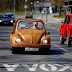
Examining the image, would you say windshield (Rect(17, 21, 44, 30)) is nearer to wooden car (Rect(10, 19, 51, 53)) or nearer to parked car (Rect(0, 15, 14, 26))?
wooden car (Rect(10, 19, 51, 53))

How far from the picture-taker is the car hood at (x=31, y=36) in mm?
15373

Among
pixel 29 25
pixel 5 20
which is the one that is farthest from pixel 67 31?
pixel 5 20

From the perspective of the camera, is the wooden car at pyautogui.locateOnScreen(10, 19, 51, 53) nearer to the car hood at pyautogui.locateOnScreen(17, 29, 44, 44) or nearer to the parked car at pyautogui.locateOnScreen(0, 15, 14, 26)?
the car hood at pyautogui.locateOnScreen(17, 29, 44, 44)

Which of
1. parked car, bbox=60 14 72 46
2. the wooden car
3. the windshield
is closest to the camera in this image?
the wooden car

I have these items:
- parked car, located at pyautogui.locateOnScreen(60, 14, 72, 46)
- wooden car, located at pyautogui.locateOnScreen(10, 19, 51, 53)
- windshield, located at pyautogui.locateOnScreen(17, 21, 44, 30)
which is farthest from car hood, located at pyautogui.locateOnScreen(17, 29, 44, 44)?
parked car, located at pyautogui.locateOnScreen(60, 14, 72, 46)

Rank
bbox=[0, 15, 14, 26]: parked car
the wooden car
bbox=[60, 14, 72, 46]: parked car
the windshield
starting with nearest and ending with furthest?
1. the wooden car
2. the windshield
3. bbox=[60, 14, 72, 46]: parked car
4. bbox=[0, 15, 14, 26]: parked car

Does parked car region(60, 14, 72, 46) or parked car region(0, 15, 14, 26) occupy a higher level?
parked car region(60, 14, 72, 46)

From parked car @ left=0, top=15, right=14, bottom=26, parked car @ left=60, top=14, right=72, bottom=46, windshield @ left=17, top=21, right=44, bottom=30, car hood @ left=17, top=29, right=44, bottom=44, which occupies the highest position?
windshield @ left=17, top=21, right=44, bottom=30

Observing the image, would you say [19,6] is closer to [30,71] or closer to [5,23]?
[5,23]

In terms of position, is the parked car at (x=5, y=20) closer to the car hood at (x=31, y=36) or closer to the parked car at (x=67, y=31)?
the parked car at (x=67, y=31)

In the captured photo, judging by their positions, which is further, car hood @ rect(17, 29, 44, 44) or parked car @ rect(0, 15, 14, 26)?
parked car @ rect(0, 15, 14, 26)

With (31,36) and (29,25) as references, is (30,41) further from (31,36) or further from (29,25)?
(29,25)

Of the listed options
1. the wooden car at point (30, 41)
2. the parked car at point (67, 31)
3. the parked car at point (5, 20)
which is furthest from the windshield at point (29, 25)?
the parked car at point (5, 20)

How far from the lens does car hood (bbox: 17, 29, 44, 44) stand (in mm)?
15373
